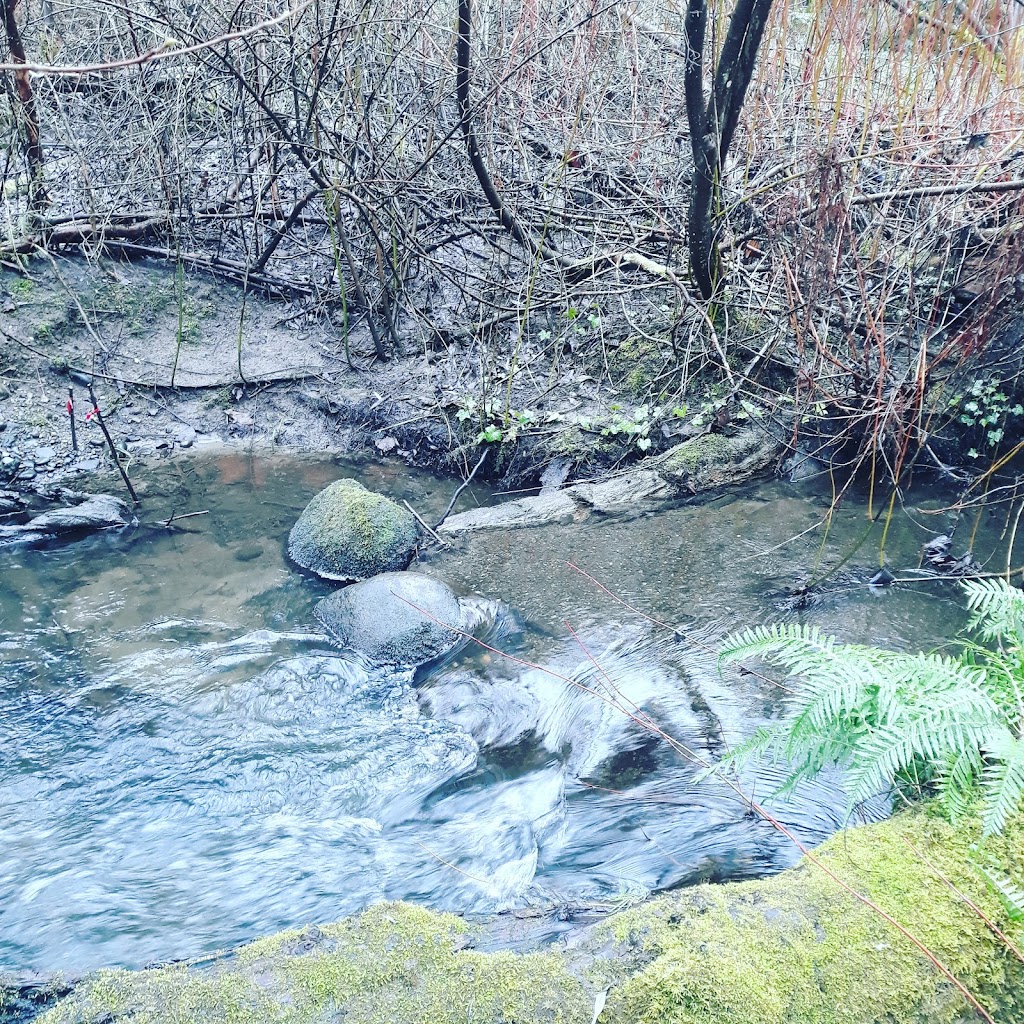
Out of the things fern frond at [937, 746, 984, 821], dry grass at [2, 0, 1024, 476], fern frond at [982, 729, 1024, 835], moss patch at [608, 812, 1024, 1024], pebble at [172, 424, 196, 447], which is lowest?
pebble at [172, 424, 196, 447]

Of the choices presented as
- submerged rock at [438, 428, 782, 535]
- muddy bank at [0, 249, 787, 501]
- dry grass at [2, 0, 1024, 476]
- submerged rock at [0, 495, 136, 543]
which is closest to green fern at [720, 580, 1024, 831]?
dry grass at [2, 0, 1024, 476]

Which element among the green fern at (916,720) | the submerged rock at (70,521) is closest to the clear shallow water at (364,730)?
the submerged rock at (70,521)

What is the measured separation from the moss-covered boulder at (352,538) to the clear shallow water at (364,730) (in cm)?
17

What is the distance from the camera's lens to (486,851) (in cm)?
293

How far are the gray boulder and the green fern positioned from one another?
2122 millimetres

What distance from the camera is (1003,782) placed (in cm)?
169

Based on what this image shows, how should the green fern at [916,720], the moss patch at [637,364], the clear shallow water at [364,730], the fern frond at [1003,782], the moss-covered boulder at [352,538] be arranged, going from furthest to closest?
the moss patch at [637,364] → the moss-covered boulder at [352,538] → the clear shallow water at [364,730] → the green fern at [916,720] → the fern frond at [1003,782]

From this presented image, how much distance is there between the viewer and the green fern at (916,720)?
71.0 inches

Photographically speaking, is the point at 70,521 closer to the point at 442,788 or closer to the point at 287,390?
the point at 287,390

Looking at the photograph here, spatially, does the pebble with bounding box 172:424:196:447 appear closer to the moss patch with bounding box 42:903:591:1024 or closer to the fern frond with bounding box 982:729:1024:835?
the moss patch with bounding box 42:903:591:1024

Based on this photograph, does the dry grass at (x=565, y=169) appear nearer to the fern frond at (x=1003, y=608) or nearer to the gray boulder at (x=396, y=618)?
the fern frond at (x=1003, y=608)

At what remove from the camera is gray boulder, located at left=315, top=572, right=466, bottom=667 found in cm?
404

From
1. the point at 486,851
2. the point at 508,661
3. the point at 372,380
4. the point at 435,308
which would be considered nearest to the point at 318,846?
the point at 486,851

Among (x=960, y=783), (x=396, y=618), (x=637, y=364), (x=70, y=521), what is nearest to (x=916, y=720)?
(x=960, y=783)
